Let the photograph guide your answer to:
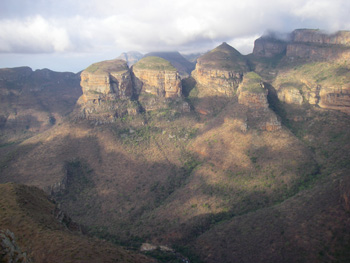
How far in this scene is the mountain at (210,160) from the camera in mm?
39656

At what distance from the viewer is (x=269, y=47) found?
116m

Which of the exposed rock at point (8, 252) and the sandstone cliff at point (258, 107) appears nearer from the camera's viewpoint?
the exposed rock at point (8, 252)

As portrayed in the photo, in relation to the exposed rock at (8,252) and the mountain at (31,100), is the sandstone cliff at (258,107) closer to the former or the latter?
the exposed rock at (8,252)

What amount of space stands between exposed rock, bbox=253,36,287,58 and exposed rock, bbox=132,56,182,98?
5164 cm

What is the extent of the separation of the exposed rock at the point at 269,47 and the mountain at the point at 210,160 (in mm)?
7715

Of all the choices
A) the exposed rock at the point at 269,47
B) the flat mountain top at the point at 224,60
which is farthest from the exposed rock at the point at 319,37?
the flat mountain top at the point at 224,60

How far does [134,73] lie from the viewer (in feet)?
318

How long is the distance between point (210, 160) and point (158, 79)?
4136cm

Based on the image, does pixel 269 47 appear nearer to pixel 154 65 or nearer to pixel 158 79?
pixel 154 65

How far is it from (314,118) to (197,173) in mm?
36992

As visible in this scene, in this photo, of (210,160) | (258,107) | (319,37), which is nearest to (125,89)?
(210,160)

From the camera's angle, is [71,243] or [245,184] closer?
[71,243]

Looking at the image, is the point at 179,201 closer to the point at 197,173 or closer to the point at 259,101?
the point at 197,173

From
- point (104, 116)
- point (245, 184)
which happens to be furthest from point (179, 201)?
point (104, 116)
